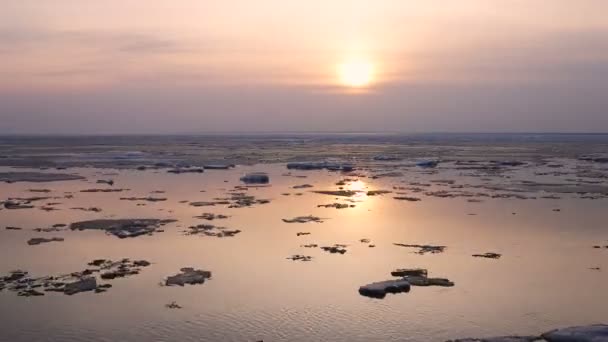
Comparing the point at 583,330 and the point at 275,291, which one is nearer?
the point at 583,330

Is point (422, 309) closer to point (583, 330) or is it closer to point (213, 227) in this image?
point (583, 330)

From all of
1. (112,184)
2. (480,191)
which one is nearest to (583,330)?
(480,191)

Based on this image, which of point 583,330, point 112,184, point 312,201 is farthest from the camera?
point 112,184
